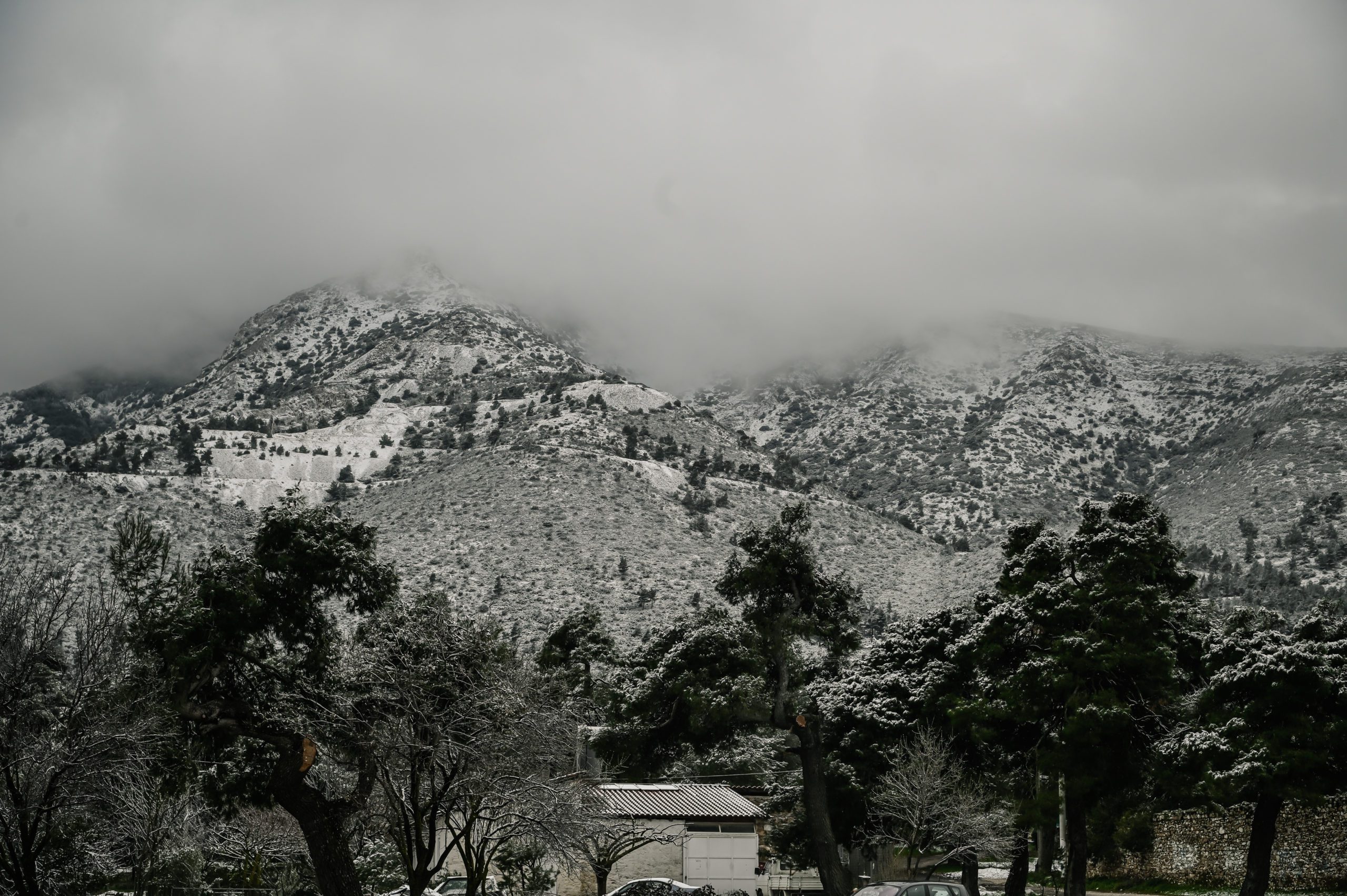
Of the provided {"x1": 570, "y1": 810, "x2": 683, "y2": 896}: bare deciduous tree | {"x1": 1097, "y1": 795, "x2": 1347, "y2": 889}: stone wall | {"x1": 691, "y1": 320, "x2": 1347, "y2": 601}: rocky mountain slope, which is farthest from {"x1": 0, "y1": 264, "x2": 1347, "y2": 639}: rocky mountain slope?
{"x1": 1097, "y1": 795, "x2": 1347, "y2": 889}: stone wall

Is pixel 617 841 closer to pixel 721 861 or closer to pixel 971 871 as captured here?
pixel 721 861

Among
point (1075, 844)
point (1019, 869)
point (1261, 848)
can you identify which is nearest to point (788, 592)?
point (1019, 869)

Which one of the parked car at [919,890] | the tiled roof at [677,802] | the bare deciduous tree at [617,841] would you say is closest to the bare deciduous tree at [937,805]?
the tiled roof at [677,802]

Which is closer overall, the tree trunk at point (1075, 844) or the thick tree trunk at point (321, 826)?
the thick tree trunk at point (321, 826)

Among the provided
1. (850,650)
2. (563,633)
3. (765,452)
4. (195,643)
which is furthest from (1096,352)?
(195,643)

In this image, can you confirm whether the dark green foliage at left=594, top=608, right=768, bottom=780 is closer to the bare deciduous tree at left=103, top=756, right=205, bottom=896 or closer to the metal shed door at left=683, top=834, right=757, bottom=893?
the metal shed door at left=683, top=834, right=757, bottom=893

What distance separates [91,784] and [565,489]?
244 feet

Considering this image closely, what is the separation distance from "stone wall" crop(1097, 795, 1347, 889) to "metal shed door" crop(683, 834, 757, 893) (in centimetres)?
1279

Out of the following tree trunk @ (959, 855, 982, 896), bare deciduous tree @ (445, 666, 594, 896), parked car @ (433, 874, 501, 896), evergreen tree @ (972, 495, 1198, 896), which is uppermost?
evergreen tree @ (972, 495, 1198, 896)

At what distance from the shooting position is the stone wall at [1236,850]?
3173 cm

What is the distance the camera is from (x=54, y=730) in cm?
2000

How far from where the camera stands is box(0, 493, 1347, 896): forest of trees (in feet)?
73.7

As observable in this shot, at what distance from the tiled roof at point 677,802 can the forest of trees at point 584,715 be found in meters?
1.56

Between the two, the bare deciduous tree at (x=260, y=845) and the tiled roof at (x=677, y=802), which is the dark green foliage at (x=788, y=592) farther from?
the bare deciduous tree at (x=260, y=845)
